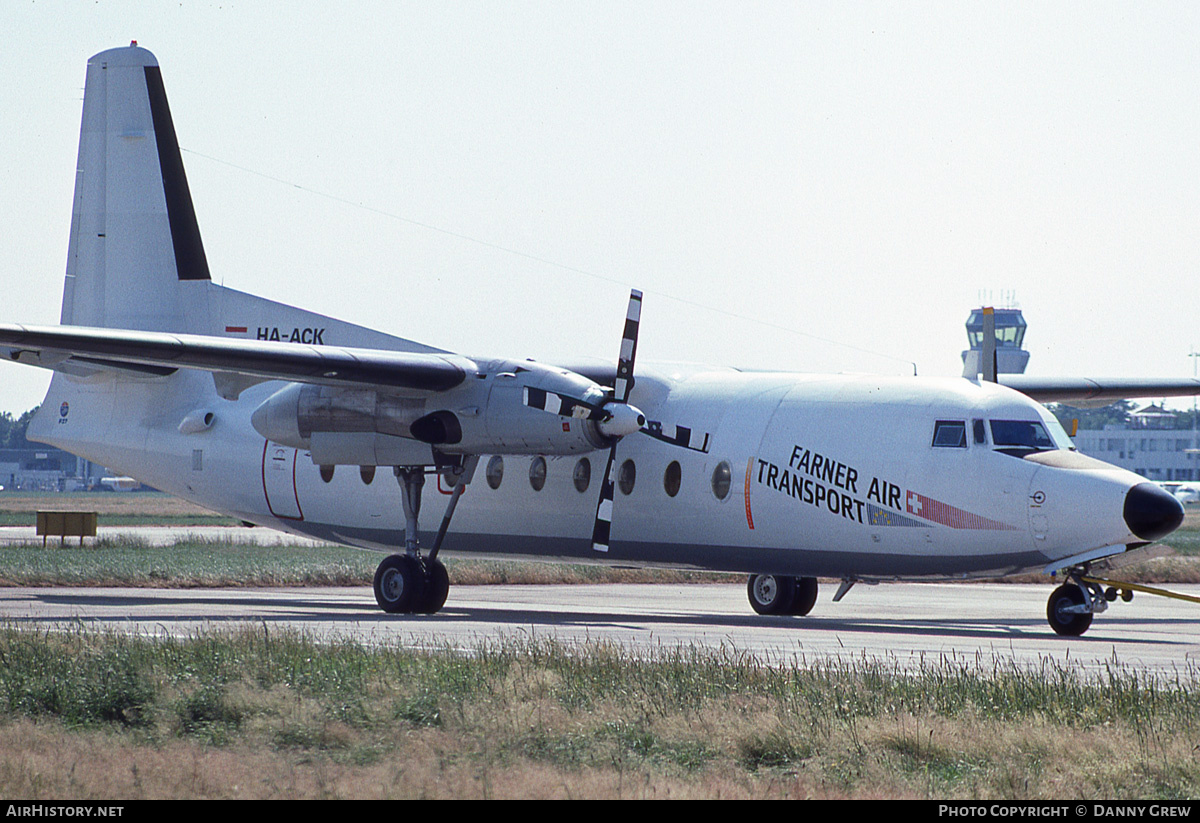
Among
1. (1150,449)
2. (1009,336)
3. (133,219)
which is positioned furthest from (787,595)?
(1150,449)

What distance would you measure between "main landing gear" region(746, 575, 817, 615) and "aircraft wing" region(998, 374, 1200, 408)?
6.34 m

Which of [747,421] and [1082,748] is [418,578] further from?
[1082,748]

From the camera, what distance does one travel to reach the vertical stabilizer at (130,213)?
2777 cm

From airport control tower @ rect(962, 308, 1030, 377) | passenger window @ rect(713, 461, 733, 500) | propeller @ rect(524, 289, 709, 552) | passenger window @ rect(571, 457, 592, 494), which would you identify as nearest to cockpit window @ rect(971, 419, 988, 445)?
passenger window @ rect(713, 461, 733, 500)

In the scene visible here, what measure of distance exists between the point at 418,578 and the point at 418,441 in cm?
207

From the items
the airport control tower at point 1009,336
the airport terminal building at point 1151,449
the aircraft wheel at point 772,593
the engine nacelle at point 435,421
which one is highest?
the airport control tower at point 1009,336

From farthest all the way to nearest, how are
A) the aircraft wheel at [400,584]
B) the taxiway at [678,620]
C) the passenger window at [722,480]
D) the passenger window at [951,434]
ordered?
the aircraft wheel at [400,584] < the passenger window at [722,480] < the passenger window at [951,434] < the taxiway at [678,620]

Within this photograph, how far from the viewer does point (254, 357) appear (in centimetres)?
1992

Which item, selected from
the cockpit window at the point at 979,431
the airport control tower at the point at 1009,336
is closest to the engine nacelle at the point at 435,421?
the cockpit window at the point at 979,431

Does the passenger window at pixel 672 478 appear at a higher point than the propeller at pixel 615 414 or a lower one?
lower

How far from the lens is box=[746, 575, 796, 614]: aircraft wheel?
23.6 m

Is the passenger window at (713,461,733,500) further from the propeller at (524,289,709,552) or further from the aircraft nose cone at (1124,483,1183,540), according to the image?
the aircraft nose cone at (1124,483,1183,540)

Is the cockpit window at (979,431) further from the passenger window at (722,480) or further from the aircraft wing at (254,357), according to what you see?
the aircraft wing at (254,357)

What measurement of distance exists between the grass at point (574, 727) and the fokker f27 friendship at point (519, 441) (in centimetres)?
463
